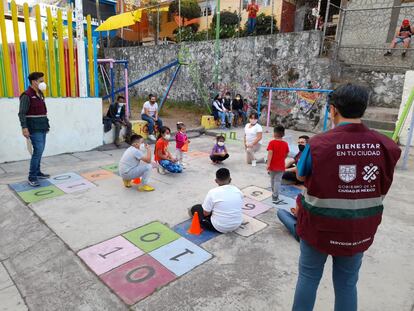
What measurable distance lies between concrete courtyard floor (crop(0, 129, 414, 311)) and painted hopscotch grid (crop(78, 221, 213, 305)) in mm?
74

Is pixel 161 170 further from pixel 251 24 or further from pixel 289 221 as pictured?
pixel 251 24

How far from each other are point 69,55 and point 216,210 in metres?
5.49

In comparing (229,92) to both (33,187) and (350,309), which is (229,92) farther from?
(350,309)

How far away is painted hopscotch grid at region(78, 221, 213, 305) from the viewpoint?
8.83 feet

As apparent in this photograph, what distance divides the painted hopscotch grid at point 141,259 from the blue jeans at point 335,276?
1.27 m

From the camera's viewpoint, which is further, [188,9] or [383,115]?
[188,9]

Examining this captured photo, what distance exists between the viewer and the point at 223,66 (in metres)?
12.5

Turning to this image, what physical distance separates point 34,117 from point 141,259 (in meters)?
3.19

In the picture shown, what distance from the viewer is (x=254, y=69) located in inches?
455


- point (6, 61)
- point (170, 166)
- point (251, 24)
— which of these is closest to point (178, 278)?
point (170, 166)

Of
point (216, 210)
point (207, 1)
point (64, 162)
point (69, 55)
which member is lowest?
point (64, 162)

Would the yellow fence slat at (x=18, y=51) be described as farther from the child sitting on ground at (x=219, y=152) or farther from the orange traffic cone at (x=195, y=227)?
the orange traffic cone at (x=195, y=227)

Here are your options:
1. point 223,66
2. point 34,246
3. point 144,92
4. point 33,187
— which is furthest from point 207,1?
point 34,246

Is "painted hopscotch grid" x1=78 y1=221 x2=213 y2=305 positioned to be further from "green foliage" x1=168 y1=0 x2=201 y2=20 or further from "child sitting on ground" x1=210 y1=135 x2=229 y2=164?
"green foliage" x1=168 y1=0 x2=201 y2=20
